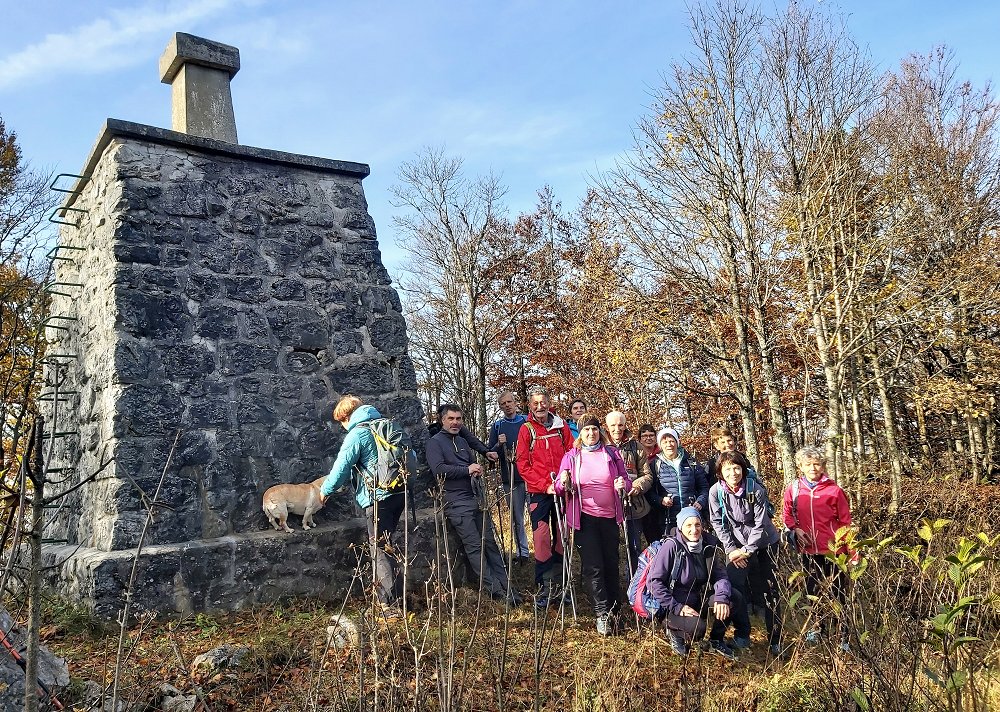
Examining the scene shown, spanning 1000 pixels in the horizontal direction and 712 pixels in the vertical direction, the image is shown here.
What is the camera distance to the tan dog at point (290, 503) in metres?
5.40

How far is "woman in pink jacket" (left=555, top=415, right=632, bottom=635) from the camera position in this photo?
5.20m

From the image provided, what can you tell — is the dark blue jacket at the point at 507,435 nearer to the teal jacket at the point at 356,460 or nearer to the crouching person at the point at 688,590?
the teal jacket at the point at 356,460

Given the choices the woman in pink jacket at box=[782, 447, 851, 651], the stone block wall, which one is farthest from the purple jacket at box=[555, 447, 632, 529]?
the stone block wall

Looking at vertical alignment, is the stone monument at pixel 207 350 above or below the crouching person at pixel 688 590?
above

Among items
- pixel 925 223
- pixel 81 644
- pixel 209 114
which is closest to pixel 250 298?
pixel 209 114

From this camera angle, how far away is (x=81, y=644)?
14.8 feet

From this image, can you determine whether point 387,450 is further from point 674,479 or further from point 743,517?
point 743,517

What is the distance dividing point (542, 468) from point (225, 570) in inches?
95.6

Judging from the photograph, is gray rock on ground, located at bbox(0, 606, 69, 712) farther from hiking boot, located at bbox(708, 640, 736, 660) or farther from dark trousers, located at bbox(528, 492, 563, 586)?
hiking boot, located at bbox(708, 640, 736, 660)

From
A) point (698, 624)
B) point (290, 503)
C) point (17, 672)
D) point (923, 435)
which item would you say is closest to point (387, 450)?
point (290, 503)

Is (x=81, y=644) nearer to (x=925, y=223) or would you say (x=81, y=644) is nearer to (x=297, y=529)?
(x=297, y=529)

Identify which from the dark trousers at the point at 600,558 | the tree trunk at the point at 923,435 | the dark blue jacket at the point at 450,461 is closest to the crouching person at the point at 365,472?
the dark blue jacket at the point at 450,461

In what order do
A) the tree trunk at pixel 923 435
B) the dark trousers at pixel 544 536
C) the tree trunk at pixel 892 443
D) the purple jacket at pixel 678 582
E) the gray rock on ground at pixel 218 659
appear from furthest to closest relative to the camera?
the tree trunk at pixel 923 435 < the tree trunk at pixel 892 443 < the dark trousers at pixel 544 536 < the purple jacket at pixel 678 582 < the gray rock on ground at pixel 218 659

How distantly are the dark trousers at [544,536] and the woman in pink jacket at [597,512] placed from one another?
0.31 m
